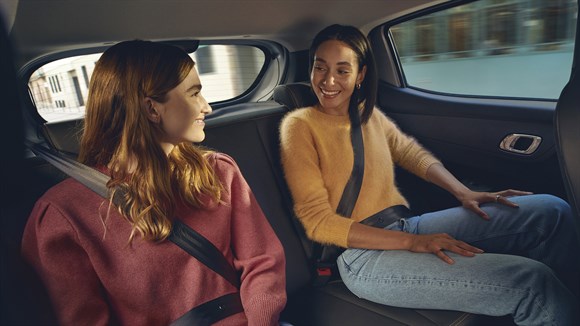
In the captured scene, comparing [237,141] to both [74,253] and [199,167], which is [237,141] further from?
[74,253]

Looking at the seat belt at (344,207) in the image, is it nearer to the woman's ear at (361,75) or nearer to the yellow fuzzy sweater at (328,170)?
the yellow fuzzy sweater at (328,170)

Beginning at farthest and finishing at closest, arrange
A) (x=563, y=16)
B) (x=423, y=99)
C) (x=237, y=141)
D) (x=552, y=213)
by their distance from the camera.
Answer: (x=423, y=99), (x=563, y=16), (x=237, y=141), (x=552, y=213)

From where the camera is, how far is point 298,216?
1480 mm

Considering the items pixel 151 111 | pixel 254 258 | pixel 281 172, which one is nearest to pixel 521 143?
pixel 281 172

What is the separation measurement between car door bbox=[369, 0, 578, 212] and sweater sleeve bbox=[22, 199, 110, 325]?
1.44m

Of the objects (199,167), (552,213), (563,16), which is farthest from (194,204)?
(563,16)

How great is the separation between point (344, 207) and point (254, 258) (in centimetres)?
45

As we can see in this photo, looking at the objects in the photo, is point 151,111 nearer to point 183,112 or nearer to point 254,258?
point 183,112

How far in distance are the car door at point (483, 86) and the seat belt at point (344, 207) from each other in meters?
0.52

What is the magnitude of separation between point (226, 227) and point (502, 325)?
2.86 ft

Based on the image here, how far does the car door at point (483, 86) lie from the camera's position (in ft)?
5.82

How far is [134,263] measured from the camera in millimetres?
1000

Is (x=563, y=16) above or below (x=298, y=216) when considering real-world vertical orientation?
above

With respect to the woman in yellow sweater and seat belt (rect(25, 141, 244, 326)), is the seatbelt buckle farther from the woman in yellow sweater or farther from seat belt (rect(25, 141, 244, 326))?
seat belt (rect(25, 141, 244, 326))
